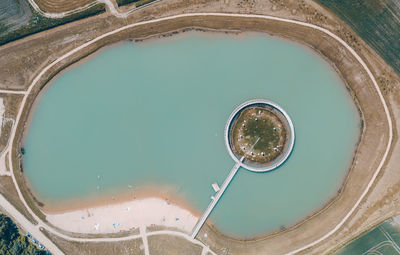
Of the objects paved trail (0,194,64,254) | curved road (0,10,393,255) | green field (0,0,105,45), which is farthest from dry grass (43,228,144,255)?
green field (0,0,105,45)

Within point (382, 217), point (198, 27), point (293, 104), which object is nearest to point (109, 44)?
point (198, 27)

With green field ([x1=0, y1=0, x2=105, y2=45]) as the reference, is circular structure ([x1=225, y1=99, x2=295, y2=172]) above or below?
below

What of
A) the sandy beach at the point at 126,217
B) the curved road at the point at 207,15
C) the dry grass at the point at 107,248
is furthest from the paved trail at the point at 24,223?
the sandy beach at the point at 126,217

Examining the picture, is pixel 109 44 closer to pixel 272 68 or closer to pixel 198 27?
pixel 198 27

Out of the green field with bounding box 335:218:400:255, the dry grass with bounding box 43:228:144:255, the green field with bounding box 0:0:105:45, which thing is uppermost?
the green field with bounding box 0:0:105:45

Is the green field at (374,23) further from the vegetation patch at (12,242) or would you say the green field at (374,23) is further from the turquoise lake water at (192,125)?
the vegetation patch at (12,242)

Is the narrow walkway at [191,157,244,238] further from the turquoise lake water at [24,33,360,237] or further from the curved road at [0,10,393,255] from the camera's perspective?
the curved road at [0,10,393,255]
